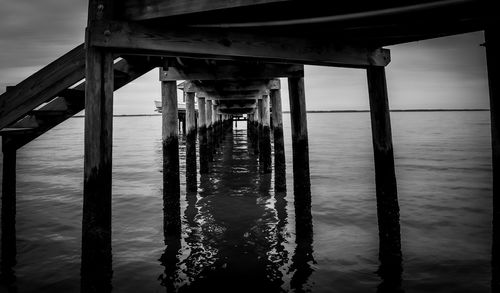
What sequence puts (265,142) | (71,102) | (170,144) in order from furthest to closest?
(265,142) < (170,144) < (71,102)

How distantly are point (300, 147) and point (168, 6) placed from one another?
391 cm

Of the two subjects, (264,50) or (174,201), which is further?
(174,201)

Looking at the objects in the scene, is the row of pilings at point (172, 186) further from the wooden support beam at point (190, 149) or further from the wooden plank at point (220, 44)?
the wooden plank at point (220, 44)

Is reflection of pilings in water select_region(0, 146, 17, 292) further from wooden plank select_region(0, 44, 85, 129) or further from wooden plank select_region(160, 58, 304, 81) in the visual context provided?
wooden plank select_region(160, 58, 304, 81)

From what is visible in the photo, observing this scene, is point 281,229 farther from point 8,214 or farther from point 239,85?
point 239,85

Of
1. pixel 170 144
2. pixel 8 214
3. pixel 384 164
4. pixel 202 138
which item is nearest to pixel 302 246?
pixel 384 164

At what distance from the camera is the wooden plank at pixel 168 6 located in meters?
3.23

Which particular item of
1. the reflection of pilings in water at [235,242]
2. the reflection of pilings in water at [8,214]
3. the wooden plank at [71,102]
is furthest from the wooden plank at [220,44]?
the reflection of pilings in water at [8,214]

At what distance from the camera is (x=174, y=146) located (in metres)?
7.32

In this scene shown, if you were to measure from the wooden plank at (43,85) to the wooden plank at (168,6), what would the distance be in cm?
72

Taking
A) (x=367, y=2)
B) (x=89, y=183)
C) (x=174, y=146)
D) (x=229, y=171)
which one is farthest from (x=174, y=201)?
(x=229, y=171)

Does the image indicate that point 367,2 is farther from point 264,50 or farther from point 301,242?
point 301,242

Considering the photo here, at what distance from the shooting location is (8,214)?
5457 millimetres

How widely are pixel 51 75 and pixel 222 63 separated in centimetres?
362
